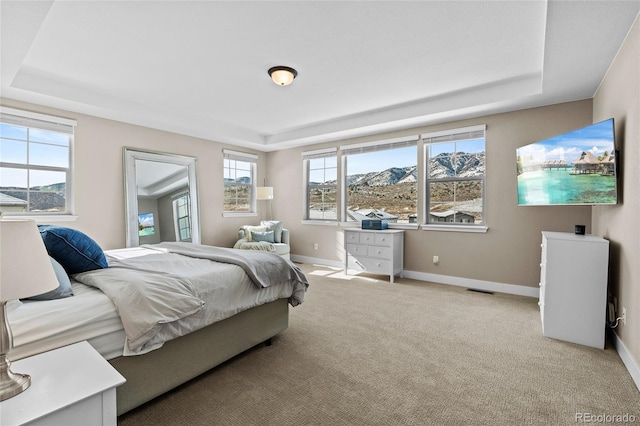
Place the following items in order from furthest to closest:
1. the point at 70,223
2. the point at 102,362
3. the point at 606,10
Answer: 1. the point at 70,223
2. the point at 606,10
3. the point at 102,362

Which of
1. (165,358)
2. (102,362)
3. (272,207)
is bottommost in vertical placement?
(165,358)

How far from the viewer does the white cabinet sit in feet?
8.23

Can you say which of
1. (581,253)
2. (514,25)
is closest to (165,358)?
(581,253)

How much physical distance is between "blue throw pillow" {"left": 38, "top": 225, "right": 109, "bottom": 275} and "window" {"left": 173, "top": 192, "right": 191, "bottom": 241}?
10.3ft

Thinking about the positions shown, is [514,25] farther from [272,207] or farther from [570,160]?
[272,207]

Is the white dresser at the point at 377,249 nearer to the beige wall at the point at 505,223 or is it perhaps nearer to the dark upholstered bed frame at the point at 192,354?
the beige wall at the point at 505,223

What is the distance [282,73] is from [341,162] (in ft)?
9.30

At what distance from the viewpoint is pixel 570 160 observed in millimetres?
2811

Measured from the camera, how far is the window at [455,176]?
174 inches

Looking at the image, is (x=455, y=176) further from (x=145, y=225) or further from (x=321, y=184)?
(x=145, y=225)

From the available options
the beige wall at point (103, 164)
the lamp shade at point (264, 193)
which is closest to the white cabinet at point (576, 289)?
the lamp shade at point (264, 193)

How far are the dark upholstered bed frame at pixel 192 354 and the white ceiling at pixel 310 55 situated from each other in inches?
90.6

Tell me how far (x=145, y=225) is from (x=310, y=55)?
358 centimetres

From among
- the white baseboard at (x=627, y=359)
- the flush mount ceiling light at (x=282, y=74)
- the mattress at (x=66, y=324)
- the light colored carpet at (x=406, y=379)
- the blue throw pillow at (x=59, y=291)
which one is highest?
the flush mount ceiling light at (x=282, y=74)
